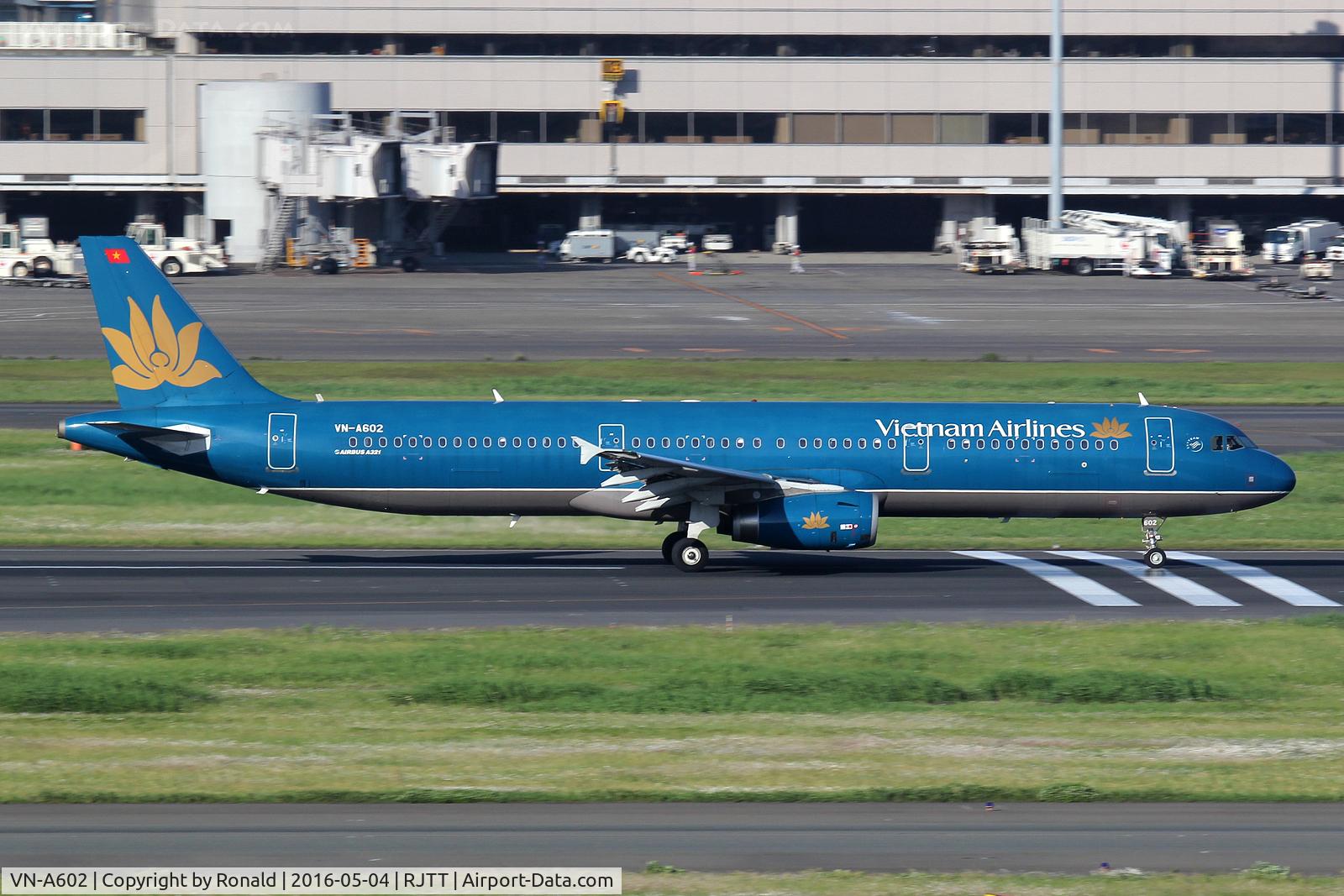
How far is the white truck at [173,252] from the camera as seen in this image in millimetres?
106438

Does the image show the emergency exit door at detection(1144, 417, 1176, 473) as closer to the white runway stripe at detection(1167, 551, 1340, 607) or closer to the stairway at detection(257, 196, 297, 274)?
the white runway stripe at detection(1167, 551, 1340, 607)

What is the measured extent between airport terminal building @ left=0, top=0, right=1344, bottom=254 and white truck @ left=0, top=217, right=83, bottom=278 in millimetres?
19441

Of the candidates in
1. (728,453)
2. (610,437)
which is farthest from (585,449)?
(728,453)

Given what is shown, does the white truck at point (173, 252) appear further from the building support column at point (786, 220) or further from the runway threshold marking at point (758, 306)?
the building support column at point (786, 220)

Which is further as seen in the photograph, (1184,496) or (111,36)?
(111,36)

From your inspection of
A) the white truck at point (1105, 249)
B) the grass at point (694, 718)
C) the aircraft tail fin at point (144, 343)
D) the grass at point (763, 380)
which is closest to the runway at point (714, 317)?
the white truck at point (1105, 249)

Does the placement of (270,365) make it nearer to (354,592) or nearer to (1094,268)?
(354,592)

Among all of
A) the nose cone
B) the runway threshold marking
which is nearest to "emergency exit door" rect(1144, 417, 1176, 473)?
the nose cone

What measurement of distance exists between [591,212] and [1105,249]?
43598 millimetres

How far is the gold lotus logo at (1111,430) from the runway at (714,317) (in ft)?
116

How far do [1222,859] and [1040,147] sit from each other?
11912 centimetres

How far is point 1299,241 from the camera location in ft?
409

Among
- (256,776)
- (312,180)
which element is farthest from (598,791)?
(312,180)

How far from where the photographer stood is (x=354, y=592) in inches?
1314
